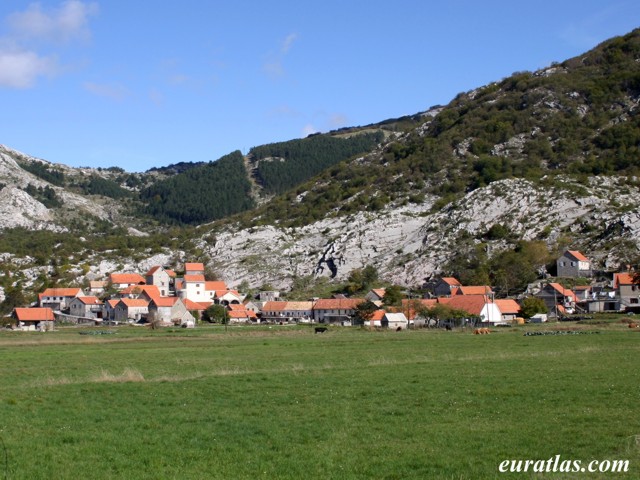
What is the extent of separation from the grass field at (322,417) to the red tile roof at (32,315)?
80.1 metres

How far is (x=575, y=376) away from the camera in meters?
31.4

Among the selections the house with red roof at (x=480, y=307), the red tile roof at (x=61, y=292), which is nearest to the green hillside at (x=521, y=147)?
the red tile roof at (x=61, y=292)

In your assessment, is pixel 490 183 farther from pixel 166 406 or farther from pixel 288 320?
pixel 166 406

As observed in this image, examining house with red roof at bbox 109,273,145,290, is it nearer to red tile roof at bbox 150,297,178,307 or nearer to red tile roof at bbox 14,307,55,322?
red tile roof at bbox 150,297,178,307

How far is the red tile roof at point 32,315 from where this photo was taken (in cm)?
11781

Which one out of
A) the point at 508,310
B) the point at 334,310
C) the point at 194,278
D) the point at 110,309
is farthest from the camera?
the point at 194,278

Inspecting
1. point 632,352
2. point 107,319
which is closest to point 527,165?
point 107,319

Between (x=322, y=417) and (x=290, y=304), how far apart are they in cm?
10517

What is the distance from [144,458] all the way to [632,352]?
33.2m

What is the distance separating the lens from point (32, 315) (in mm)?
118875

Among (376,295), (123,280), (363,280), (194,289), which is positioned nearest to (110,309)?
(194,289)

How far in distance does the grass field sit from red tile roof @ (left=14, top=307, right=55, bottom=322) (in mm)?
80149

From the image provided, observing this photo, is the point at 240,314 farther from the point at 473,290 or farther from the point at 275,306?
the point at 473,290

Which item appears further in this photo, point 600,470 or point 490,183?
point 490,183
